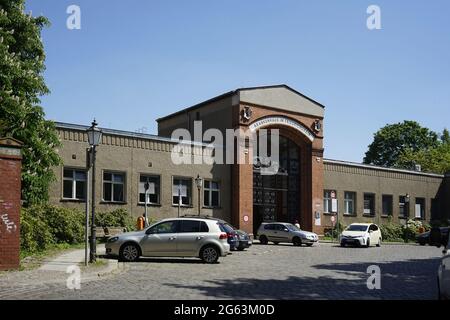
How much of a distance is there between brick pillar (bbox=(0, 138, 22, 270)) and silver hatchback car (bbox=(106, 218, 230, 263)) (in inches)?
211

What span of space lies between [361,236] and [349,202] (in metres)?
15.0

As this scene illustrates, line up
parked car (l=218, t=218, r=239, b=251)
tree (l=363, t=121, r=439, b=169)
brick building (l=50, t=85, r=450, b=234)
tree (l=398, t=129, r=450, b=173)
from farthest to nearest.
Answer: tree (l=363, t=121, r=439, b=169) < tree (l=398, t=129, r=450, b=173) < brick building (l=50, t=85, r=450, b=234) < parked car (l=218, t=218, r=239, b=251)

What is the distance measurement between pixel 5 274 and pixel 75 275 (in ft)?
5.64

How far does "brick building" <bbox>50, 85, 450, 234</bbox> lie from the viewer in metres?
33.4

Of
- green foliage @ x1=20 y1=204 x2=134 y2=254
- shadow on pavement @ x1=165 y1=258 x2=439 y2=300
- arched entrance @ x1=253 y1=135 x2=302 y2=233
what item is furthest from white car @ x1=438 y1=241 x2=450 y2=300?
arched entrance @ x1=253 y1=135 x2=302 y2=233

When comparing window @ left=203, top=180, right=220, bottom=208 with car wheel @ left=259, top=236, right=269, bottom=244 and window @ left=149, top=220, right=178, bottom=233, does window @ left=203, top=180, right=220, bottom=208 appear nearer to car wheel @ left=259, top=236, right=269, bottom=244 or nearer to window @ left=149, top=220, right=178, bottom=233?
car wheel @ left=259, top=236, right=269, bottom=244

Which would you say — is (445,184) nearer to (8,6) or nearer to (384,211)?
(384,211)

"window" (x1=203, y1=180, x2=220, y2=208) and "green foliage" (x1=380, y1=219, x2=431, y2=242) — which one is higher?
"window" (x1=203, y1=180, x2=220, y2=208)

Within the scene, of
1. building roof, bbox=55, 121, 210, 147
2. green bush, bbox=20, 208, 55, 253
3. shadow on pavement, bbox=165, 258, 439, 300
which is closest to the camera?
shadow on pavement, bbox=165, 258, 439, 300

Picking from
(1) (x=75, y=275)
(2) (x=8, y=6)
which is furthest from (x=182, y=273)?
(2) (x=8, y=6)

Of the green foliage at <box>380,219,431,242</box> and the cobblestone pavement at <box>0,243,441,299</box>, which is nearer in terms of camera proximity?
the cobblestone pavement at <box>0,243,441,299</box>

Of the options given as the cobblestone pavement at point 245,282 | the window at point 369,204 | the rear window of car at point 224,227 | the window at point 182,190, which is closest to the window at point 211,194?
the window at point 182,190

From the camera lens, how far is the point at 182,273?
16125 mm

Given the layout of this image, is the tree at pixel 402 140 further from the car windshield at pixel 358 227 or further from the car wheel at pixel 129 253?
the car wheel at pixel 129 253
